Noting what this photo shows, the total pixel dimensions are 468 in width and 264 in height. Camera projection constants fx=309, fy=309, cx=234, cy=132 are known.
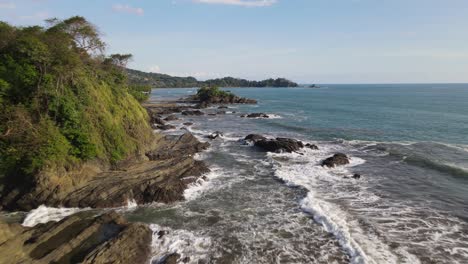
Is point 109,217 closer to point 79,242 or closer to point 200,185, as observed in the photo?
point 79,242

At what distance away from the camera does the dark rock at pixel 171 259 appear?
15.3 meters

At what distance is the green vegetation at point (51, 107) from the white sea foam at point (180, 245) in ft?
34.7

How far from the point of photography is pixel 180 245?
1705 centimetres

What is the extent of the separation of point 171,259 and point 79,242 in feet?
17.1

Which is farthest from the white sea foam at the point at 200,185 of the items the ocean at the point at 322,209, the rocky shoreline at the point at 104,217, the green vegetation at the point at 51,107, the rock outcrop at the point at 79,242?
the green vegetation at the point at 51,107

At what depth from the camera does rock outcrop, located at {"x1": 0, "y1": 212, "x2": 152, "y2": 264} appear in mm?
14961

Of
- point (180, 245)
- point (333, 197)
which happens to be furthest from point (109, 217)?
point (333, 197)

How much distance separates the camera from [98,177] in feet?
80.4

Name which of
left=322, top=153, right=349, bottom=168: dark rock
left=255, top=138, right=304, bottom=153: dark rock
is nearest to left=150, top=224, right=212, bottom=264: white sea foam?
left=322, top=153, right=349, bottom=168: dark rock

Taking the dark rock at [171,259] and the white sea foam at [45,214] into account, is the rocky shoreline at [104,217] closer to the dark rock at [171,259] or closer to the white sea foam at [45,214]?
the dark rock at [171,259]

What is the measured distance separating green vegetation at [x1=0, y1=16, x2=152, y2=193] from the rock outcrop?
21.1 ft

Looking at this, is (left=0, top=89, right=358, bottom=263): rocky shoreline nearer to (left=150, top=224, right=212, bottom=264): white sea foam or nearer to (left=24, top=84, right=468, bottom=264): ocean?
(left=150, top=224, right=212, bottom=264): white sea foam

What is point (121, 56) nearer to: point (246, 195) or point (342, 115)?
point (246, 195)

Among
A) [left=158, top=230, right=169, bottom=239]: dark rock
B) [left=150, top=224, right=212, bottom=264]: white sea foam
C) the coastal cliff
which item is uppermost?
the coastal cliff
